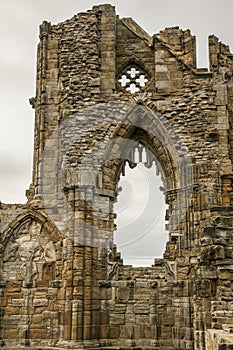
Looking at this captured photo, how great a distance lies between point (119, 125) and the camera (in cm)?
1555

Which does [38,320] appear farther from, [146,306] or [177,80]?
[177,80]

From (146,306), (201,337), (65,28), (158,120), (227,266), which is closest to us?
(227,266)

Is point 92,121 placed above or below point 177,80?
below

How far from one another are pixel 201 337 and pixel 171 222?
5276 mm

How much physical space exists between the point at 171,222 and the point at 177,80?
3.97 m

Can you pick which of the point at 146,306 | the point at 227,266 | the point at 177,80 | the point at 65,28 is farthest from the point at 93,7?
the point at 227,266

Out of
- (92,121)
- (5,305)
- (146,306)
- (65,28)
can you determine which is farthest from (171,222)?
(65,28)

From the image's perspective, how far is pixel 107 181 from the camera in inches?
603

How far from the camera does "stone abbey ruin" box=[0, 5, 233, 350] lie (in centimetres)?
1425

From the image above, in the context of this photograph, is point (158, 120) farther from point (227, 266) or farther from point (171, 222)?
point (227, 266)

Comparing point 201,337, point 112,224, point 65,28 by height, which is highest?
point 65,28

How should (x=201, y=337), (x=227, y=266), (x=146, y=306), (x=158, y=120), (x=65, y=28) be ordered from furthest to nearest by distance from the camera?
(x=65, y=28)
(x=158, y=120)
(x=146, y=306)
(x=201, y=337)
(x=227, y=266)

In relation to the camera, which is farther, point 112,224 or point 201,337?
point 112,224

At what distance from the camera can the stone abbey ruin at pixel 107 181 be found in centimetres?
1425
